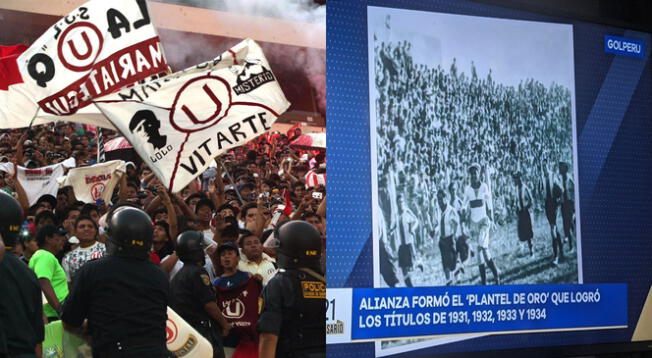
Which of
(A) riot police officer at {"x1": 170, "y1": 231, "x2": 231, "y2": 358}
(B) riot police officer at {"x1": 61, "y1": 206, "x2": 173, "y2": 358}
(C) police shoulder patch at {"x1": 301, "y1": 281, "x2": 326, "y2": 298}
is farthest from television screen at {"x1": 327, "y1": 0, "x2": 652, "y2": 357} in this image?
(B) riot police officer at {"x1": 61, "y1": 206, "x2": 173, "y2": 358}

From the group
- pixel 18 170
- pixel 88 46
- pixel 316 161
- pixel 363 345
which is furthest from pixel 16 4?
pixel 363 345

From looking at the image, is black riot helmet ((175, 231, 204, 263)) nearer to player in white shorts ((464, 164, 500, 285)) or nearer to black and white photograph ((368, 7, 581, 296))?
black and white photograph ((368, 7, 581, 296))

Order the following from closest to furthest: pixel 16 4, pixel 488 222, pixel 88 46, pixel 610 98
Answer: pixel 16 4 → pixel 88 46 → pixel 488 222 → pixel 610 98

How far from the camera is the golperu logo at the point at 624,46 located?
6473 millimetres

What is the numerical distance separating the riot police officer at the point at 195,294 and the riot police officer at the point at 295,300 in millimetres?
304

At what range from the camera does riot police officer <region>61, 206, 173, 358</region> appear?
3.92 metres

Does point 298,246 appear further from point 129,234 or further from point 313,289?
point 129,234

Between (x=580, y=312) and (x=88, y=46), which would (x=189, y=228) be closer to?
(x=88, y=46)

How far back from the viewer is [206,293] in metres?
4.74

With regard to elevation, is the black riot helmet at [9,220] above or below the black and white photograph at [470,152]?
below

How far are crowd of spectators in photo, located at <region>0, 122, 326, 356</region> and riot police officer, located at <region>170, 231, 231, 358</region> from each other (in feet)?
0.23

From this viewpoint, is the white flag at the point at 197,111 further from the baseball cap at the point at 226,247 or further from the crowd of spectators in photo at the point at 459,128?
the crowd of spectators in photo at the point at 459,128

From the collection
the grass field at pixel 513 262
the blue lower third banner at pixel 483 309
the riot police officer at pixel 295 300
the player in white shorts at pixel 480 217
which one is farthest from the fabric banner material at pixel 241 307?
the player in white shorts at pixel 480 217

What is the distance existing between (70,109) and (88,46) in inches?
13.3
